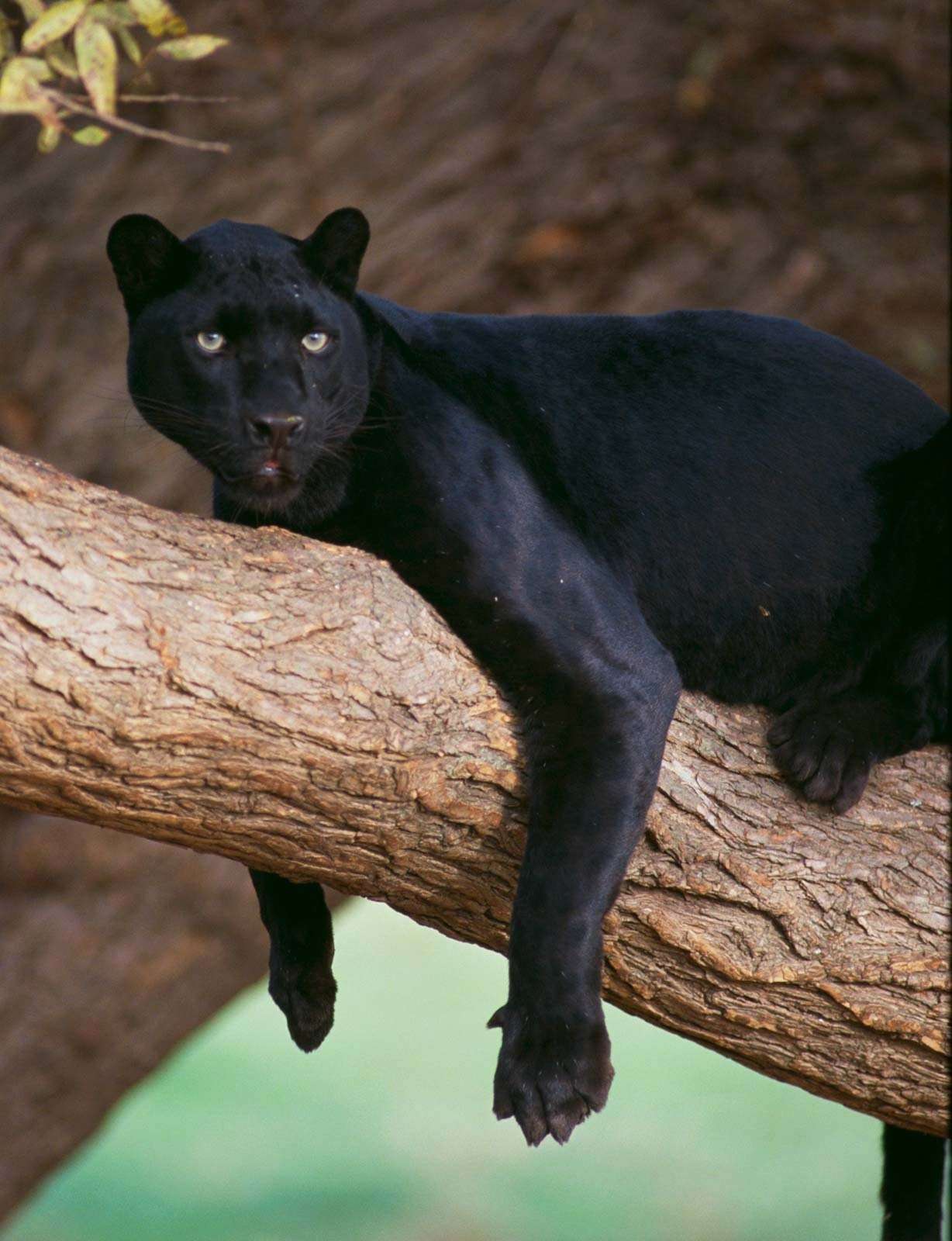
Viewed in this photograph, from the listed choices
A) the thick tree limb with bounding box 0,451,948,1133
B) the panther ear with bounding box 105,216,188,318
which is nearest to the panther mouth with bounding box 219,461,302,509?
the thick tree limb with bounding box 0,451,948,1133

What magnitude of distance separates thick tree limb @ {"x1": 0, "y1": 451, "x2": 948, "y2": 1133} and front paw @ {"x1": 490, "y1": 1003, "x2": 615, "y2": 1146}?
0.63 feet

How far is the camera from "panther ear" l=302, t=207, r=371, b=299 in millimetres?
2217

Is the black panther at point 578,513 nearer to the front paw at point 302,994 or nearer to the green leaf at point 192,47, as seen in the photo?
the front paw at point 302,994

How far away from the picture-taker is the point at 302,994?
2.40m

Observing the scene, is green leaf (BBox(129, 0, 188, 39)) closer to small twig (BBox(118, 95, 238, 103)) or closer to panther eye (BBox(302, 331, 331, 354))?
small twig (BBox(118, 95, 238, 103))

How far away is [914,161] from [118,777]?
11.8 feet

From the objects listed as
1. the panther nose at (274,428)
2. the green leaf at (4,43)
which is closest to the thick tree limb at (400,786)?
the panther nose at (274,428)

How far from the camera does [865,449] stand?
2600 millimetres

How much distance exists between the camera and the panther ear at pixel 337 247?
87.3 inches

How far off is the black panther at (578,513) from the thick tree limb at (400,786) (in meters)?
0.10

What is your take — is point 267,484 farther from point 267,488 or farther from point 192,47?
point 192,47

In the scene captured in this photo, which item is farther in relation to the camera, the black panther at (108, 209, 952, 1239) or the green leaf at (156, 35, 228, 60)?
the green leaf at (156, 35, 228, 60)

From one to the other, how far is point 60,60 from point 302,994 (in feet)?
5.05

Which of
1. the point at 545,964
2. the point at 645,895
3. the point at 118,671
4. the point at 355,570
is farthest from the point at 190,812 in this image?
the point at 645,895
